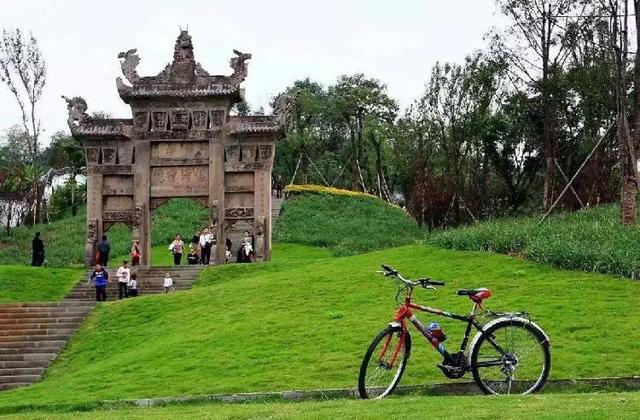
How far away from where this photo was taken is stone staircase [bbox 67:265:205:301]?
2920 centimetres

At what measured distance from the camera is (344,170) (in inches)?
2734

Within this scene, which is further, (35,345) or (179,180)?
(179,180)

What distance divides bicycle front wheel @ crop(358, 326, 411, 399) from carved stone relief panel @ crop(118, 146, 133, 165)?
2427 centimetres

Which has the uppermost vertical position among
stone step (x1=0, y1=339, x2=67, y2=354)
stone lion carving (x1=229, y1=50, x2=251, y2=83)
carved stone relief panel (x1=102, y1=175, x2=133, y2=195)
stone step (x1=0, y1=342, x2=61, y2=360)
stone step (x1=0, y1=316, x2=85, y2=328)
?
stone lion carving (x1=229, y1=50, x2=251, y2=83)

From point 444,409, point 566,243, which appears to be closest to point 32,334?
point 566,243

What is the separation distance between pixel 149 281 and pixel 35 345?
8760mm

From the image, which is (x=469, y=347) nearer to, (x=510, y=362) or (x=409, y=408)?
(x=510, y=362)

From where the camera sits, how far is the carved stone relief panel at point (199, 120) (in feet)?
111

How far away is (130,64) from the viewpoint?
112 ft

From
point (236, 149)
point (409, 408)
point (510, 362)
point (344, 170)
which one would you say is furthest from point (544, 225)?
point (344, 170)

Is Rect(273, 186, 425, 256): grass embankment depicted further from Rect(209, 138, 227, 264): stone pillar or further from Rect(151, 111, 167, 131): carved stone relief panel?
Rect(151, 111, 167, 131): carved stone relief panel

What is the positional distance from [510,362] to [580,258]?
11343 millimetres

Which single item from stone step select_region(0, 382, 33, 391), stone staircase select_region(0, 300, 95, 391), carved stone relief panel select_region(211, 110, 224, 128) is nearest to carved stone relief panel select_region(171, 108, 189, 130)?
carved stone relief panel select_region(211, 110, 224, 128)

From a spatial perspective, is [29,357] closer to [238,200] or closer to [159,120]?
[238,200]
